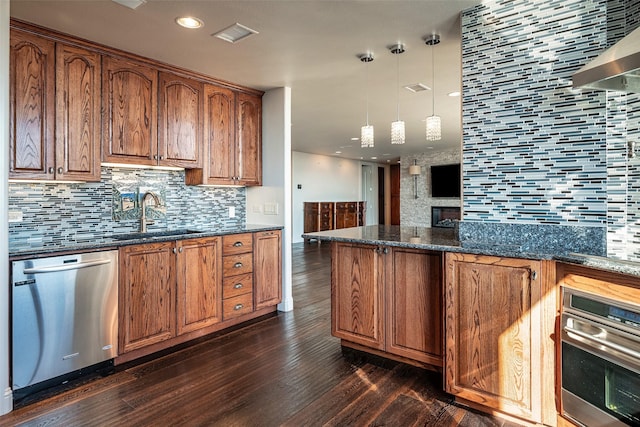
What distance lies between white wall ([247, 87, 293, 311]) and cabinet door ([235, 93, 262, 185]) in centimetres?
6

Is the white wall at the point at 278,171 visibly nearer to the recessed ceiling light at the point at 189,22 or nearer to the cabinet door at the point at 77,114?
the recessed ceiling light at the point at 189,22

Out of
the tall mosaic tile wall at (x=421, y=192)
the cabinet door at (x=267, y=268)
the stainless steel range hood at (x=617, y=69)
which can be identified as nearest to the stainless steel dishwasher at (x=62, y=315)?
the cabinet door at (x=267, y=268)

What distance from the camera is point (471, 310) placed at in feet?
6.84

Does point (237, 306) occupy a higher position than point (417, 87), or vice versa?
point (417, 87)

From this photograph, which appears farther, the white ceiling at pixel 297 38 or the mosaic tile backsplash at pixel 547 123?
the white ceiling at pixel 297 38

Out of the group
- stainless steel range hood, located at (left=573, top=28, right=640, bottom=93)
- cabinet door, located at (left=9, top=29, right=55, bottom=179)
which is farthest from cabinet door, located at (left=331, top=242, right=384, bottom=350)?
cabinet door, located at (left=9, top=29, right=55, bottom=179)

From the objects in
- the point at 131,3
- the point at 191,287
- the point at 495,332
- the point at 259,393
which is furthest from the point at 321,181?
the point at 495,332

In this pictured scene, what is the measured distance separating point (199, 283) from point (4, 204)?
1.50 m

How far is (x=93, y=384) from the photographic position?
8.09 feet

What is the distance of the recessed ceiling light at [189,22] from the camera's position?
247cm

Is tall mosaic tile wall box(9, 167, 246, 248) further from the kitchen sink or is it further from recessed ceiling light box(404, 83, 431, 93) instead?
recessed ceiling light box(404, 83, 431, 93)

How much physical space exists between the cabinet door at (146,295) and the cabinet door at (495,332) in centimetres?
215

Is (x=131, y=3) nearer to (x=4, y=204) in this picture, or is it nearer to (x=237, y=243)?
(x=4, y=204)

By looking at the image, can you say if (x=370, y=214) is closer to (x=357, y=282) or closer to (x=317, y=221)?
(x=317, y=221)
